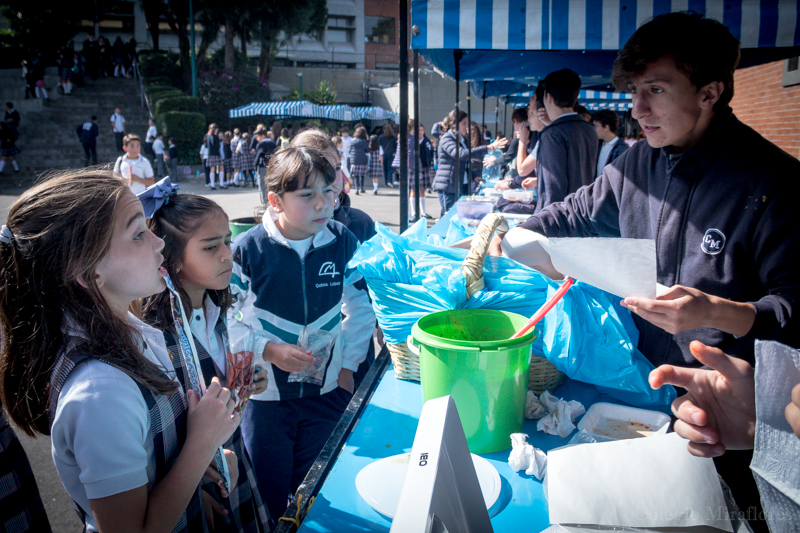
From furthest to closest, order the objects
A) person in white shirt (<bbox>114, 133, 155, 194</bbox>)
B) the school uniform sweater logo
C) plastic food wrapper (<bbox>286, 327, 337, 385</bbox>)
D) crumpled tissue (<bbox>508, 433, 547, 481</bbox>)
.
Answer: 1. person in white shirt (<bbox>114, 133, 155, 194</bbox>)
2. the school uniform sweater logo
3. plastic food wrapper (<bbox>286, 327, 337, 385</bbox>)
4. crumpled tissue (<bbox>508, 433, 547, 481</bbox>)

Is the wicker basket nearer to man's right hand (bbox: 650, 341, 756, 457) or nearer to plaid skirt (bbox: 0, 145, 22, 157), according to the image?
man's right hand (bbox: 650, 341, 756, 457)

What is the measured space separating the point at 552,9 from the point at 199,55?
29.9 m

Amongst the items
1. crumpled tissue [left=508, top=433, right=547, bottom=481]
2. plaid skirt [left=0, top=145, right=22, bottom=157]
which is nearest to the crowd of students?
crumpled tissue [left=508, top=433, right=547, bottom=481]

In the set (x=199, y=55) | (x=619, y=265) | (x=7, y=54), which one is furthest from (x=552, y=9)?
(x=7, y=54)

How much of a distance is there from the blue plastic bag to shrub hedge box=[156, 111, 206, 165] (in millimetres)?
20289

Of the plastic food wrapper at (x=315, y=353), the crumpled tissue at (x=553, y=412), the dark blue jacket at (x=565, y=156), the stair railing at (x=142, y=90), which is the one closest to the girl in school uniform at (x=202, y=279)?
the plastic food wrapper at (x=315, y=353)

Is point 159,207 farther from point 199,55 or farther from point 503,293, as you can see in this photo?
point 199,55

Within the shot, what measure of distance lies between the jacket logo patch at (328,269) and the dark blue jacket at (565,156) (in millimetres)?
1892

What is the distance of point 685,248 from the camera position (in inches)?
56.4

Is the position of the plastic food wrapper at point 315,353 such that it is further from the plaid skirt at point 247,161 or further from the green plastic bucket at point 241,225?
the plaid skirt at point 247,161

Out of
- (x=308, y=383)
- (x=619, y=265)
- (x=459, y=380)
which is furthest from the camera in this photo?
(x=308, y=383)

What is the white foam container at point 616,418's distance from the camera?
1.41 metres

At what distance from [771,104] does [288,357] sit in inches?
298

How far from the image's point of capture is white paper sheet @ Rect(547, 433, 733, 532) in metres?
0.88
